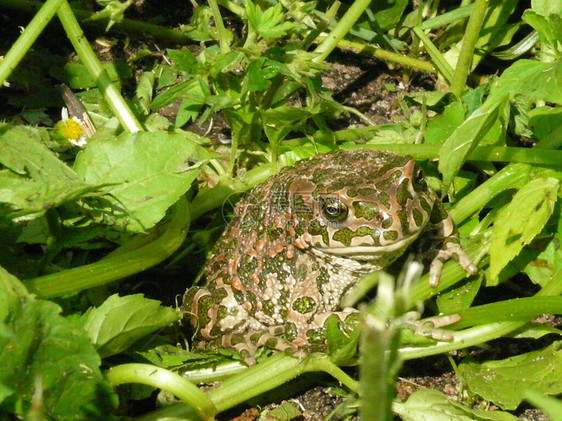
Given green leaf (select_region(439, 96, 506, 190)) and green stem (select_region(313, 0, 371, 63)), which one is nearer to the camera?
green leaf (select_region(439, 96, 506, 190))

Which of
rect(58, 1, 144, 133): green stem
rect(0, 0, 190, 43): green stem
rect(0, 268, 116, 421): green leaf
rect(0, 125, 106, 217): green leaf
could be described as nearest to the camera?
rect(0, 268, 116, 421): green leaf

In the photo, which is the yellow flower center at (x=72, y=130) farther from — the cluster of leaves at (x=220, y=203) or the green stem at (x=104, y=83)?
the green stem at (x=104, y=83)

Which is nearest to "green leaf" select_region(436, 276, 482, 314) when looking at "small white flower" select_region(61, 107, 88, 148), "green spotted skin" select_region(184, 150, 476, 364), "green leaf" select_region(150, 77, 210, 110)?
"green spotted skin" select_region(184, 150, 476, 364)

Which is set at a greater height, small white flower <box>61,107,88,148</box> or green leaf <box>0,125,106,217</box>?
green leaf <box>0,125,106,217</box>

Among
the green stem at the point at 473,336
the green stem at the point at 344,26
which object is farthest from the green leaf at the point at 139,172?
the green stem at the point at 473,336

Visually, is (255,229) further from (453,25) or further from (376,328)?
(376,328)

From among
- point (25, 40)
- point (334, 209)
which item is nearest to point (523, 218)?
point (334, 209)

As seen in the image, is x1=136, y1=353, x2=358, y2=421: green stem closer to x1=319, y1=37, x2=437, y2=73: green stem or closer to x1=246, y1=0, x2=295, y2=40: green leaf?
x1=246, y1=0, x2=295, y2=40: green leaf
